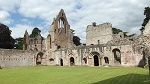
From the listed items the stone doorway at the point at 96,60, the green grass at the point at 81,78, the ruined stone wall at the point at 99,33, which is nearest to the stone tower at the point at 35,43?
the ruined stone wall at the point at 99,33

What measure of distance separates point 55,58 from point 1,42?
21.7 metres

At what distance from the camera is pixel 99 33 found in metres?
57.2

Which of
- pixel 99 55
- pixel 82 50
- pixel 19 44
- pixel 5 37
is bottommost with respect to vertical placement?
pixel 99 55

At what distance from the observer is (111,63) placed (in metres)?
40.7

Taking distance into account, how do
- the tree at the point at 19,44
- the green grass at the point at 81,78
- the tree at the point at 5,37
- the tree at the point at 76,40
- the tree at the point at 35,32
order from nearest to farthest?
the green grass at the point at 81,78, the tree at the point at 5,37, the tree at the point at 76,40, the tree at the point at 19,44, the tree at the point at 35,32

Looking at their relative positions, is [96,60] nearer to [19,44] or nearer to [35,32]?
[19,44]

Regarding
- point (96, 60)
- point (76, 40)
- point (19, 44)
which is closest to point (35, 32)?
point (19, 44)

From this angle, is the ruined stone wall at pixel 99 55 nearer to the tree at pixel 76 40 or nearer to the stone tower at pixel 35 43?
the stone tower at pixel 35 43

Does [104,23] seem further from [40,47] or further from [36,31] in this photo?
[36,31]

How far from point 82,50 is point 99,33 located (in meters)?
13.6

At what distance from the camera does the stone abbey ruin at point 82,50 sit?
37781 millimetres

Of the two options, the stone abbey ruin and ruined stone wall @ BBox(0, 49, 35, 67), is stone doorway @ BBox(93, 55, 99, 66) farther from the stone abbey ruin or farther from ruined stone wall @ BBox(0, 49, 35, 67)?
ruined stone wall @ BBox(0, 49, 35, 67)

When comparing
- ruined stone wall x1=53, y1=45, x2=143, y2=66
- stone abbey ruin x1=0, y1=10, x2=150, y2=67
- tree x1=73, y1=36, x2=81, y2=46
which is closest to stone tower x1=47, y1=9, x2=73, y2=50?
stone abbey ruin x1=0, y1=10, x2=150, y2=67

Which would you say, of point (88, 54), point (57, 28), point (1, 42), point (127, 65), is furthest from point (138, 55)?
point (1, 42)
